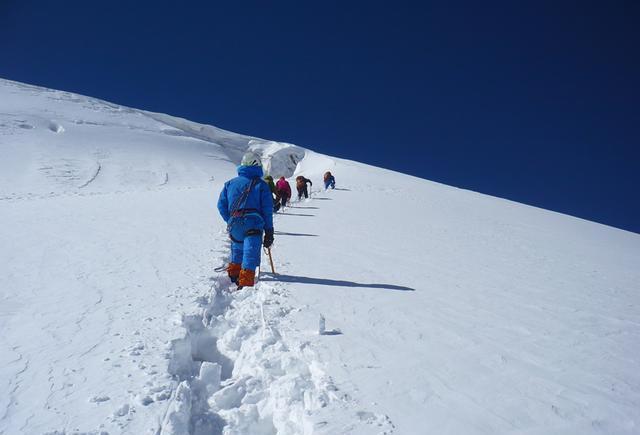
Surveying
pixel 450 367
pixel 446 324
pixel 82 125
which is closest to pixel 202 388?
pixel 450 367

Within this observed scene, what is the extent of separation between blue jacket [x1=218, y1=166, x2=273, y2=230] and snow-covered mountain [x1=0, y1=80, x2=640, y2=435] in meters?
0.95

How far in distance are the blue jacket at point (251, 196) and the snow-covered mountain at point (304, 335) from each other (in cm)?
95

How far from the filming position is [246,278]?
5863 millimetres

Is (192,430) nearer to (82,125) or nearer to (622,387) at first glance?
(622,387)

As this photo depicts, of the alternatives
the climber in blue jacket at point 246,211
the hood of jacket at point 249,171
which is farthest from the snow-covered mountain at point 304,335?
the hood of jacket at point 249,171

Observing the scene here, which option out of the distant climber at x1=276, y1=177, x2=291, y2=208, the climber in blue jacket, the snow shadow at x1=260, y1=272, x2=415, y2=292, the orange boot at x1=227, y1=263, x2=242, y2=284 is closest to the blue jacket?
the climber in blue jacket

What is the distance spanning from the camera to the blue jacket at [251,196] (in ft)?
20.8

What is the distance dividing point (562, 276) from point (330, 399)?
23.5ft

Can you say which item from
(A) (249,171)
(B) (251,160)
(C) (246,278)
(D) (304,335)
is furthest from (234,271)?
(D) (304,335)

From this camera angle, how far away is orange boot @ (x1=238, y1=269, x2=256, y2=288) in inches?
231

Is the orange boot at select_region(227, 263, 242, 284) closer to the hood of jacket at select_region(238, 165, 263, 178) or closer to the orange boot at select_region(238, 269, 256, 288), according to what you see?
the orange boot at select_region(238, 269, 256, 288)

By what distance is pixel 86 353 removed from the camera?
11.1 ft

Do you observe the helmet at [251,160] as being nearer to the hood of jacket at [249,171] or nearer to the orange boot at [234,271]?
the hood of jacket at [249,171]

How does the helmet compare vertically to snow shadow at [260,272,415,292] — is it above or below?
above
